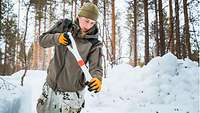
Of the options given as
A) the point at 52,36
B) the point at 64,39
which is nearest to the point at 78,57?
the point at 64,39

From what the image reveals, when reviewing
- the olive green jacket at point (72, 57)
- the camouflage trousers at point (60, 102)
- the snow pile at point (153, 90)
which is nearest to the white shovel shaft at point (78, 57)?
the olive green jacket at point (72, 57)

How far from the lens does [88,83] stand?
343 cm

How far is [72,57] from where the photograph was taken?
12.3 ft

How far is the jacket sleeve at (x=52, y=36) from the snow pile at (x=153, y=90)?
5.70 metres

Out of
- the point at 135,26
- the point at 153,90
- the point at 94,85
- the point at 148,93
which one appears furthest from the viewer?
the point at 135,26

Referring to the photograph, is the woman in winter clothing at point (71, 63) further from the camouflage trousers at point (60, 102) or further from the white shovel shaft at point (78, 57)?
the white shovel shaft at point (78, 57)

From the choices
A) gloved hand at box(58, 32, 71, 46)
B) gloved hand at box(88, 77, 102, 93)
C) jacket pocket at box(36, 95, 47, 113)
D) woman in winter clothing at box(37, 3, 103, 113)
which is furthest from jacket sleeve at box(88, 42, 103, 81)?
jacket pocket at box(36, 95, 47, 113)

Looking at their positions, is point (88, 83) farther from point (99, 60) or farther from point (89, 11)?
point (89, 11)

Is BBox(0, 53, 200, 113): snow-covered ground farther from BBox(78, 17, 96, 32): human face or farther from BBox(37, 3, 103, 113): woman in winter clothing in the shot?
BBox(78, 17, 96, 32): human face

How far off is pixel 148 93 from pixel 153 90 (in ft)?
0.81

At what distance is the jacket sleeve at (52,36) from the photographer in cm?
357

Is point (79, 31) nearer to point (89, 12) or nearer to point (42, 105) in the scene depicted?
point (89, 12)

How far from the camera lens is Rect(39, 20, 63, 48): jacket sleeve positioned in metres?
3.57

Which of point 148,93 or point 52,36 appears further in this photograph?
point 148,93
